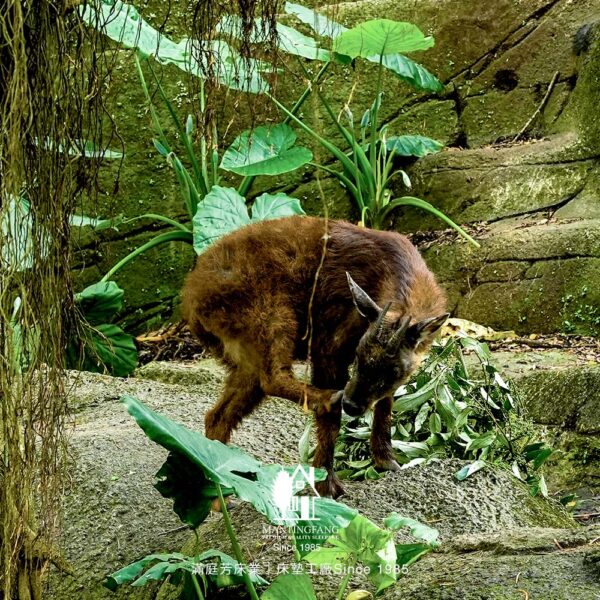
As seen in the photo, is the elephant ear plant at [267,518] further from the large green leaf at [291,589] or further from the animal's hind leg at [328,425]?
the animal's hind leg at [328,425]

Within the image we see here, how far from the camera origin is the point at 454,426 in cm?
512

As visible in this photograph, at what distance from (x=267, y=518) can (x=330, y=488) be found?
116cm

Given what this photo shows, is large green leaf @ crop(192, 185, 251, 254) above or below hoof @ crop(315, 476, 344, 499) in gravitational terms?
above

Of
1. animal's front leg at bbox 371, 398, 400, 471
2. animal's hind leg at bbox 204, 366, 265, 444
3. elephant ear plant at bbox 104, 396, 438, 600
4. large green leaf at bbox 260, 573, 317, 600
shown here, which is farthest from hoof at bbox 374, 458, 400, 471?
large green leaf at bbox 260, 573, 317, 600

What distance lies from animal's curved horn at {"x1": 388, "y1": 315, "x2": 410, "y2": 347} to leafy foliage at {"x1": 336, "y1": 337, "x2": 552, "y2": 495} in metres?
0.78

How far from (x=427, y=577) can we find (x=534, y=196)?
5872 mm

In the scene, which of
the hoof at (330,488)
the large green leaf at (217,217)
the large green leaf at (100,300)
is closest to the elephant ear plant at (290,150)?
the large green leaf at (217,217)

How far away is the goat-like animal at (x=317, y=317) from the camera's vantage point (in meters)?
4.47

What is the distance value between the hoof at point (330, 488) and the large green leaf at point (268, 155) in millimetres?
3043

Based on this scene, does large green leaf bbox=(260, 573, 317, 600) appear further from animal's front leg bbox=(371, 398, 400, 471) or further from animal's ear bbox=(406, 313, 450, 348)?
animal's front leg bbox=(371, 398, 400, 471)

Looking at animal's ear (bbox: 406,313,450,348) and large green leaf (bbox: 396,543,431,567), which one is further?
animal's ear (bbox: 406,313,450,348)

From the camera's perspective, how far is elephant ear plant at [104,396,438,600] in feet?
9.87

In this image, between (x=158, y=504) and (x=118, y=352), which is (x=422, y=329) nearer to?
(x=158, y=504)

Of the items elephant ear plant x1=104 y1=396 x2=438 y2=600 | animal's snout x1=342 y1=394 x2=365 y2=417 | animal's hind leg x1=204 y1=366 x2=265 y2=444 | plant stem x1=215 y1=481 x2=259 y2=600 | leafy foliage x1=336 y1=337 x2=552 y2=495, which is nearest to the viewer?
elephant ear plant x1=104 y1=396 x2=438 y2=600
